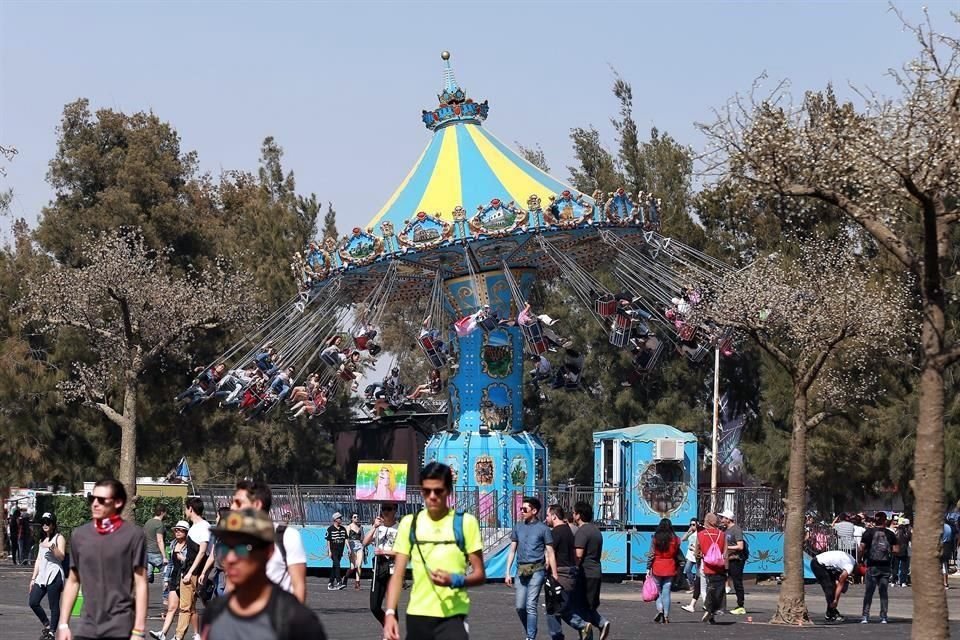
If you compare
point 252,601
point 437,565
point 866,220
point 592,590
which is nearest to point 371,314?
point 592,590

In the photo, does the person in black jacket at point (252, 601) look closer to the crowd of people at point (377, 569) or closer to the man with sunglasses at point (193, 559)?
the crowd of people at point (377, 569)

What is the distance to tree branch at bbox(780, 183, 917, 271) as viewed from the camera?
Answer: 44.1 feet

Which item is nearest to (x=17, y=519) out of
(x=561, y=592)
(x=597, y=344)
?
(x=597, y=344)

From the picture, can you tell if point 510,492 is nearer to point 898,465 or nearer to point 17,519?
point 898,465

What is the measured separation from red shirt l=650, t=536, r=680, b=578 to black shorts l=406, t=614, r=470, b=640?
12284 mm

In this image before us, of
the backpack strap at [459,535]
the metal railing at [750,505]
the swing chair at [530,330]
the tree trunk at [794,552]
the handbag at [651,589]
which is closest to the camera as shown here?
the backpack strap at [459,535]

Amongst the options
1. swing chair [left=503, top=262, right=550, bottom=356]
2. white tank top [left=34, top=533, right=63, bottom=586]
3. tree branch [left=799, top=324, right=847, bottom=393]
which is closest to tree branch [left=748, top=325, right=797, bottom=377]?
tree branch [left=799, top=324, right=847, bottom=393]

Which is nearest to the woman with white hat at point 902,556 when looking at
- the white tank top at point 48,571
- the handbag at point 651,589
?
the handbag at point 651,589

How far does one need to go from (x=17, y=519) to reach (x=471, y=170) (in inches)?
570

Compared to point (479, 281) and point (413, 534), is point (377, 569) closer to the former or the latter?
point (413, 534)

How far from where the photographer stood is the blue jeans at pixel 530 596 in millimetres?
15781

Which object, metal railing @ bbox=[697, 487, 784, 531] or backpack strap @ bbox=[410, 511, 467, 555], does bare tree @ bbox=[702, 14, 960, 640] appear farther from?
metal railing @ bbox=[697, 487, 784, 531]

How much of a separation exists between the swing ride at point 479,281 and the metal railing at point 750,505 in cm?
323

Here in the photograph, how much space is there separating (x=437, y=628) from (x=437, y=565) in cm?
34
